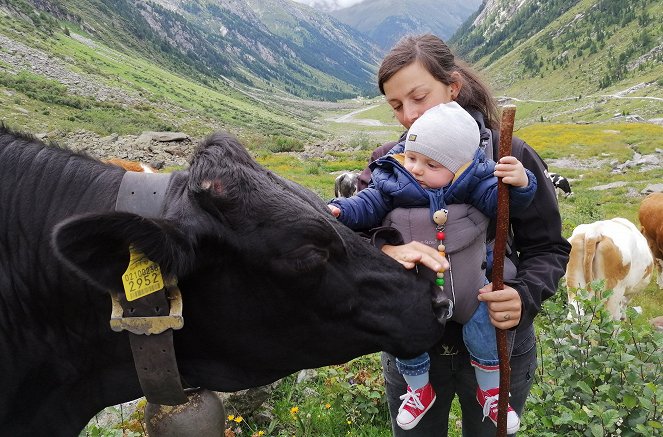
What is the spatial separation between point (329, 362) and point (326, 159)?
29.5m

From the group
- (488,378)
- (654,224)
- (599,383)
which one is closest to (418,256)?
(488,378)

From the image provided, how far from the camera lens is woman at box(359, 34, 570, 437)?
2.34 meters

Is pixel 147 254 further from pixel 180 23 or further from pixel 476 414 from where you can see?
pixel 180 23

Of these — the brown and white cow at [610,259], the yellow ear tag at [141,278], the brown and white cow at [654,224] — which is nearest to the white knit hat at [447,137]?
the yellow ear tag at [141,278]

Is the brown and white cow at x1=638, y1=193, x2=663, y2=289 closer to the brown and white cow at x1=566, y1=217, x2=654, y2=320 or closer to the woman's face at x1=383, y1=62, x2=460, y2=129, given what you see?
the brown and white cow at x1=566, y1=217, x2=654, y2=320

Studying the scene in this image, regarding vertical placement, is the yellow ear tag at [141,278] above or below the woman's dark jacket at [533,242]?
below

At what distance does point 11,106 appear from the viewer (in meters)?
36.7

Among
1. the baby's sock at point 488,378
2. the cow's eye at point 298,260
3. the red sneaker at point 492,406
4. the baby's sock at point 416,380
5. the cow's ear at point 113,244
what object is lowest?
the baby's sock at point 416,380

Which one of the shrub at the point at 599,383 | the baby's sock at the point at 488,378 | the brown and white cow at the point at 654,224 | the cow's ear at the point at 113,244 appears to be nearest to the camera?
the cow's ear at the point at 113,244

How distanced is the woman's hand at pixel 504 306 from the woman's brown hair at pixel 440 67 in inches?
40.4

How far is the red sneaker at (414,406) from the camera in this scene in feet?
8.93

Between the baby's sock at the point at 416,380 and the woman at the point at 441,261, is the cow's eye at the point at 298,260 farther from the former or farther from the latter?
the baby's sock at the point at 416,380

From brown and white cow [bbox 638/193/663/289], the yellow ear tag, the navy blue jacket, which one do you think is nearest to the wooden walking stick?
the navy blue jacket

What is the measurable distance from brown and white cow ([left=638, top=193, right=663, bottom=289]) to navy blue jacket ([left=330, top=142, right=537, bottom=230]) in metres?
9.91
